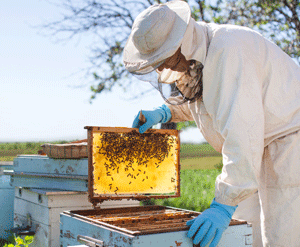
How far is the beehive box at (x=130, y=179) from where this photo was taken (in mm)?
2160

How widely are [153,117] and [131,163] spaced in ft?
1.40

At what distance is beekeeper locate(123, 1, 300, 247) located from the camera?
187 centimetres

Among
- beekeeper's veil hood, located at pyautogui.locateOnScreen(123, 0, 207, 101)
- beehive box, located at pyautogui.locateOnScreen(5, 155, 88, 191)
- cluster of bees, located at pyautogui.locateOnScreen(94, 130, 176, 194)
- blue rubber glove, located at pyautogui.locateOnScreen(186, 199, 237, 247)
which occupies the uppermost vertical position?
beekeeper's veil hood, located at pyautogui.locateOnScreen(123, 0, 207, 101)

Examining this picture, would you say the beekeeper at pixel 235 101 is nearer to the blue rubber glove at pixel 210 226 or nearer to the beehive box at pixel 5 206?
the blue rubber glove at pixel 210 226

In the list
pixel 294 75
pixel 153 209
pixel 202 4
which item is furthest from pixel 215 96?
pixel 202 4

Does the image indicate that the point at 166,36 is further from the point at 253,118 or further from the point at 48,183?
the point at 48,183

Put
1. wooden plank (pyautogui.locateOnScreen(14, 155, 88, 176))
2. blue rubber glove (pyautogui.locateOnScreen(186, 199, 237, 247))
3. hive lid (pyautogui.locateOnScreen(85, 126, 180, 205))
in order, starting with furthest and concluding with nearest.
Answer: wooden plank (pyautogui.locateOnScreen(14, 155, 88, 176))
hive lid (pyautogui.locateOnScreen(85, 126, 180, 205))
blue rubber glove (pyautogui.locateOnScreen(186, 199, 237, 247))

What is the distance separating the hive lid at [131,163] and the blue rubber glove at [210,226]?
3.55 feet

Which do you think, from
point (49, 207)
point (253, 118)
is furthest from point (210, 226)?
point (49, 207)

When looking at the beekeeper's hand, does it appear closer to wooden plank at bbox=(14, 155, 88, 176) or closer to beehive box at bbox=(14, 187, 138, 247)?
wooden plank at bbox=(14, 155, 88, 176)

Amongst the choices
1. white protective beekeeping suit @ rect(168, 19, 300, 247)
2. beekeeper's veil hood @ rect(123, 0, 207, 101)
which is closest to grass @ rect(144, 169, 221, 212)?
white protective beekeeping suit @ rect(168, 19, 300, 247)

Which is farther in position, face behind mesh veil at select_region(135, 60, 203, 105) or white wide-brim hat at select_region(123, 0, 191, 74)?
face behind mesh veil at select_region(135, 60, 203, 105)

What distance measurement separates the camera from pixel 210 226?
1819 millimetres

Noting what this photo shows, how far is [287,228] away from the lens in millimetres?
2188
